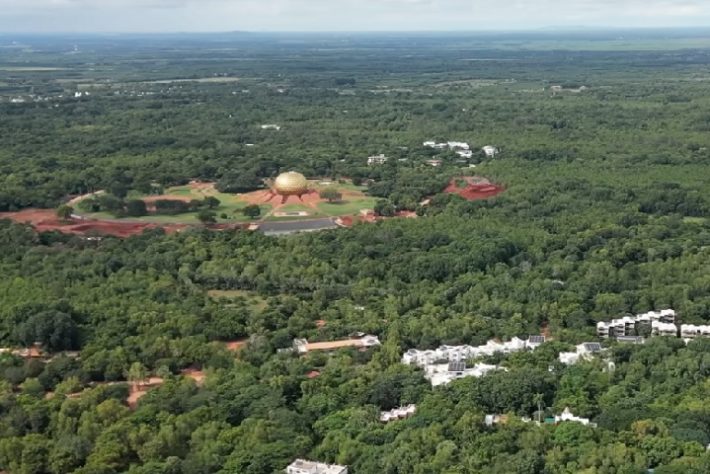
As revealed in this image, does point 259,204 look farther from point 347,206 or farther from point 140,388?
point 140,388

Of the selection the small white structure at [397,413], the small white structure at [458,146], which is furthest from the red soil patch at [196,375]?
the small white structure at [458,146]

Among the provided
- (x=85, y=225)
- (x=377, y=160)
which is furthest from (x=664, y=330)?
(x=377, y=160)

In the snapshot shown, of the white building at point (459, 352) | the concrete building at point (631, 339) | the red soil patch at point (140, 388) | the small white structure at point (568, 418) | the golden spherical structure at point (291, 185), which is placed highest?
the golden spherical structure at point (291, 185)

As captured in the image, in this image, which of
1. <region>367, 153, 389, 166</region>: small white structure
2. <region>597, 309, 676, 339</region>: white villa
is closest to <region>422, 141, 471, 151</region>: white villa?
<region>367, 153, 389, 166</region>: small white structure

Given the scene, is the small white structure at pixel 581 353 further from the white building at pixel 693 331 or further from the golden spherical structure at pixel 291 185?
the golden spherical structure at pixel 291 185

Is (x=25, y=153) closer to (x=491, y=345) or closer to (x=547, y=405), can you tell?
(x=491, y=345)

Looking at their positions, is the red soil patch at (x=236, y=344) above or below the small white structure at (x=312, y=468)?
below

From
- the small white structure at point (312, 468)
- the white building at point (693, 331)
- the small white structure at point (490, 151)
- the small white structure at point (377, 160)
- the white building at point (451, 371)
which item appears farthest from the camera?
the small white structure at point (490, 151)
